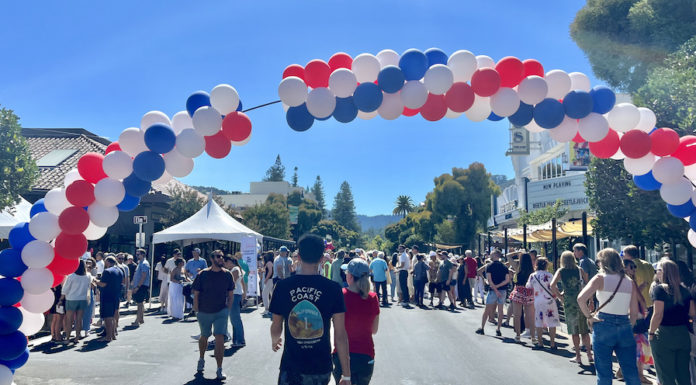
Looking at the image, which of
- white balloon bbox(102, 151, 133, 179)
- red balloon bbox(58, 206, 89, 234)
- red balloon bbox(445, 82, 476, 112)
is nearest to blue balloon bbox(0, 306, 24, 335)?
red balloon bbox(58, 206, 89, 234)

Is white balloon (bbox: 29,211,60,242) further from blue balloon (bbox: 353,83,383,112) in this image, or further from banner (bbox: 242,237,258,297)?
banner (bbox: 242,237,258,297)

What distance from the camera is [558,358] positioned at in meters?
8.60

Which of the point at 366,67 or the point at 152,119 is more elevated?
the point at 366,67

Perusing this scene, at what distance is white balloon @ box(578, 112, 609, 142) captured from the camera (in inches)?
236

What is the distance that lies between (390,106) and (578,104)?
7.42ft

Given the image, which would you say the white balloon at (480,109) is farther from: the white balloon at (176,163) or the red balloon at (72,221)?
the red balloon at (72,221)

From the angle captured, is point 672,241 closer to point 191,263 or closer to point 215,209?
point 191,263

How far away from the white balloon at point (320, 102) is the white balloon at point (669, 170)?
413 centimetres

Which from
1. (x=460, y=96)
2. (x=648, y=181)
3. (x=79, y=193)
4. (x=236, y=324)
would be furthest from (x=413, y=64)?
(x=236, y=324)

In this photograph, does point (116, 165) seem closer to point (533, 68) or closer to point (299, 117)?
point (299, 117)

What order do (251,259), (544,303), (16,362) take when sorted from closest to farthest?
(16,362)
(544,303)
(251,259)

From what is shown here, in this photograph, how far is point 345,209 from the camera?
136375mm

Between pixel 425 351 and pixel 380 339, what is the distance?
1381 mm

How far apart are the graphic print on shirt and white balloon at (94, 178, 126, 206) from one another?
9.70 ft
